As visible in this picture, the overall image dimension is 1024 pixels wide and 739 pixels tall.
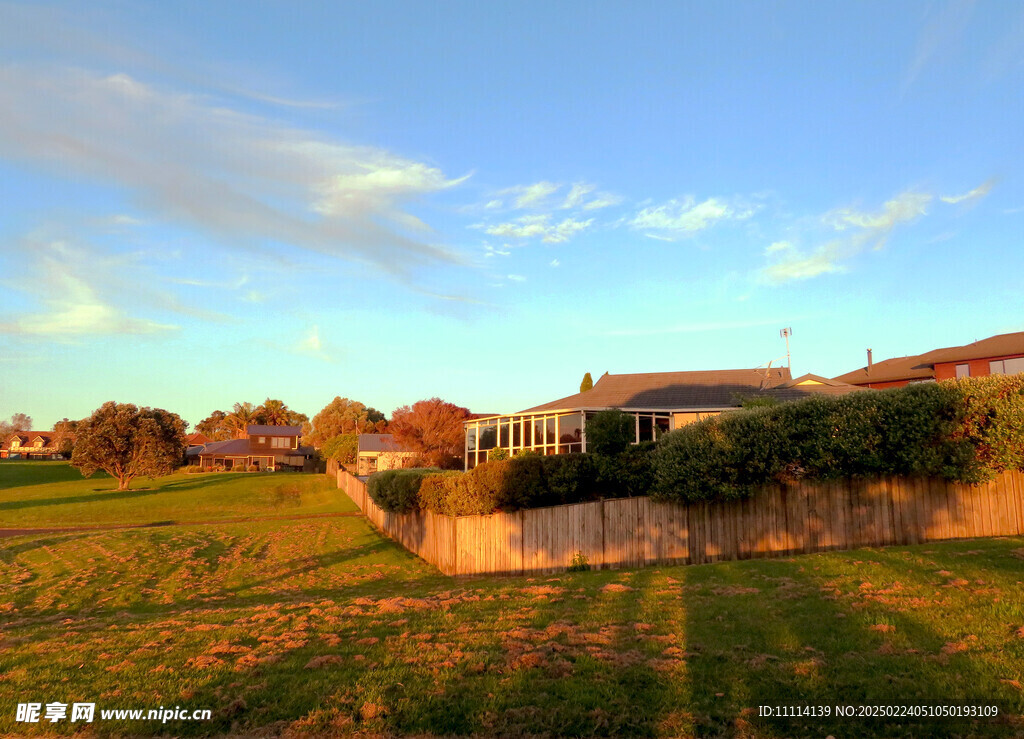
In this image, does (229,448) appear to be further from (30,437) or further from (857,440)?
(857,440)

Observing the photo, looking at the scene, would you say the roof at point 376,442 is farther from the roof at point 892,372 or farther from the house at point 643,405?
the roof at point 892,372

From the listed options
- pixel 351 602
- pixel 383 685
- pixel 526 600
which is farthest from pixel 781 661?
pixel 351 602

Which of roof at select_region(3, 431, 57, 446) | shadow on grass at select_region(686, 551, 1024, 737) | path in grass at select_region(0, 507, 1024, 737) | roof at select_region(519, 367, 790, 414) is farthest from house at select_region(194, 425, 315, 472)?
shadow on grass at select_region(686, 551, 1024, 737)

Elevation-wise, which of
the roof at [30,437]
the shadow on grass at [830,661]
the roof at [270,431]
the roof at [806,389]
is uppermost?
the roof at [30,437]

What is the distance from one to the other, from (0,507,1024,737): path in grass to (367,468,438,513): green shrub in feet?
33.1

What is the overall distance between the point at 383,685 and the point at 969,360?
55.8 meters

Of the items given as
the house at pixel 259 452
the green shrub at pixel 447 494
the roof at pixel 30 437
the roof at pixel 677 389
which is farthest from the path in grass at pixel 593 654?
the roof at pixel 30 437

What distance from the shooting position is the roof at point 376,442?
2731 inches

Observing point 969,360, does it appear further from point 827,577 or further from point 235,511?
point 235,511

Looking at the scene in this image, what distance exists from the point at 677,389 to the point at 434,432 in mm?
27671

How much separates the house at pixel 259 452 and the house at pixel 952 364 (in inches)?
2835

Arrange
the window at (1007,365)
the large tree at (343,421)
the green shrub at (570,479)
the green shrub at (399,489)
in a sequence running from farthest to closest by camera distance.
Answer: the large tree at (343,421), the window at (1007,365), the green shrub at (399,489), the green shrub at (570,479)

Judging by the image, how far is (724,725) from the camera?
5.56 meters

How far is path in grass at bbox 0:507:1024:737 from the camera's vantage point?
5871 mm
